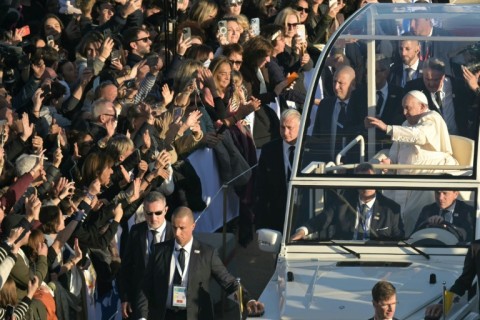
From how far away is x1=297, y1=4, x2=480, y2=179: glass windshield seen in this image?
19422 millimetres

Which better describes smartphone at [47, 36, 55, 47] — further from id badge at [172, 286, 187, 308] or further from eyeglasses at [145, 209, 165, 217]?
id badge at [172, 286, 187, 308]

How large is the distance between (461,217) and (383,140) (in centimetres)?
118

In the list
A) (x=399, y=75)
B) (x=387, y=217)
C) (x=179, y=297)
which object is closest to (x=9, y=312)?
(x=179, y=297)

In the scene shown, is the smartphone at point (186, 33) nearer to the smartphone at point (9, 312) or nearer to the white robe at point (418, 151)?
the white robe at point (418, 151)

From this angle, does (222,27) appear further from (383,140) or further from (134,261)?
(383,140)

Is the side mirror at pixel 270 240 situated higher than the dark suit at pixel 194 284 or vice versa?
the side mirror at pixel 270 240

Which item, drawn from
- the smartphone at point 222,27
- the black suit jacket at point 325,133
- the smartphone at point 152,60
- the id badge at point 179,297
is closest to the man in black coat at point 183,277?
the id badge at point 179,297

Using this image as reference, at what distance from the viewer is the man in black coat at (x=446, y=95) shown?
1961 cm

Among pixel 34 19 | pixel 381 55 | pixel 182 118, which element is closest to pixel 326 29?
pixel 34 19

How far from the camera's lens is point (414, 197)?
62.7 feet

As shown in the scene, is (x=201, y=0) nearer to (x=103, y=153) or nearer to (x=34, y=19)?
(x=34, y=19)

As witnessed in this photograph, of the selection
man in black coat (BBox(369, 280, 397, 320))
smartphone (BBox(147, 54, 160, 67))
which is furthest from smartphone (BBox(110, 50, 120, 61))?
man in black coat (BBox(369, 280, 397, 320))

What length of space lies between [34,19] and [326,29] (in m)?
4.34

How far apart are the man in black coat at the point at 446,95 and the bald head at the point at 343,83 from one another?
54 cm
